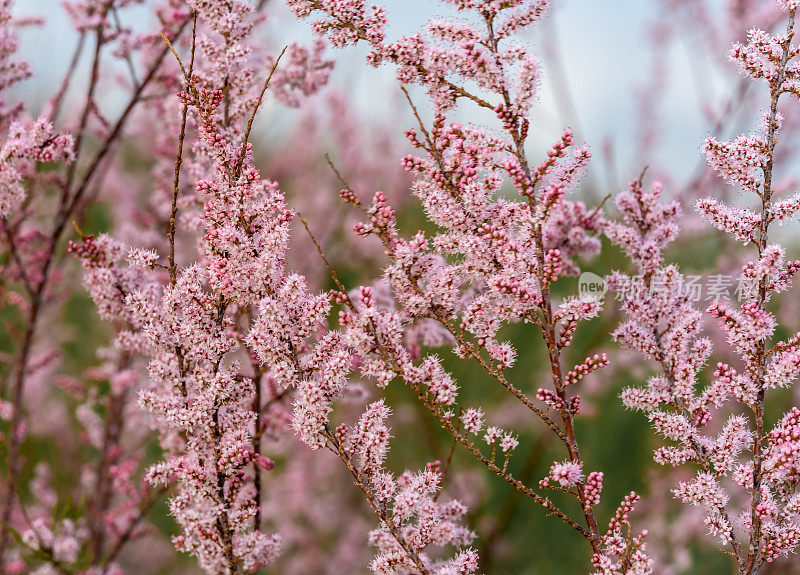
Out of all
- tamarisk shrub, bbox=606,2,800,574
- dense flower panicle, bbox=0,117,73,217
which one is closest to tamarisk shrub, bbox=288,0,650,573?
tamarisk shrub, bbox=606,2,800,574

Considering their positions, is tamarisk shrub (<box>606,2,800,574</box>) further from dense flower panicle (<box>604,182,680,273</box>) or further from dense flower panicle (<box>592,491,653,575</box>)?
dense flower panicle (<box>592,491,653,575</box>)

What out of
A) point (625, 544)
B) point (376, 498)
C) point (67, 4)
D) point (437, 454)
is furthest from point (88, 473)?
point (625, 544)

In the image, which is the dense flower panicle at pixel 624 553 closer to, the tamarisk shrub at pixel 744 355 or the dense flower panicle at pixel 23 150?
the tamarisk shrub at pixel 744 355

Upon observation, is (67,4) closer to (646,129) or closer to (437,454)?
(437,454)

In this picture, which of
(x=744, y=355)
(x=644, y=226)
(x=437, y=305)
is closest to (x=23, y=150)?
(x=437, y=305)

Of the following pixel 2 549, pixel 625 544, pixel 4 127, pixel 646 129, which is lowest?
pixel 2 549

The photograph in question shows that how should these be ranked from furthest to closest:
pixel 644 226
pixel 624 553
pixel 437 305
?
pixel 644 226 < pixel 437 305 < pixel 624 553

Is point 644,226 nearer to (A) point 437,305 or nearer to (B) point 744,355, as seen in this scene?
(B) point 744,355

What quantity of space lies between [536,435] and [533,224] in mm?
3507

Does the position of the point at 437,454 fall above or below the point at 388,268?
above

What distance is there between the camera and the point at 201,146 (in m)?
1.85

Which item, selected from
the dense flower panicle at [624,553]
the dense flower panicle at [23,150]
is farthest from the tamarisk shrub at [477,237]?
the dense flower panicle at [23,150]

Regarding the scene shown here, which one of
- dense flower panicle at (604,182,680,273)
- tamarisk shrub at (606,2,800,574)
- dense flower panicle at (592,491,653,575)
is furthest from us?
dense flower panicle at (604,182,680,273)

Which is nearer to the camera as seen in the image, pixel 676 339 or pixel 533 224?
pixel 533 224
